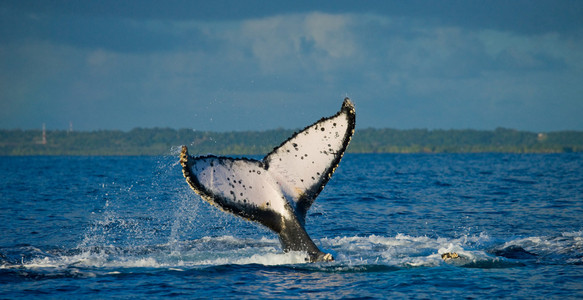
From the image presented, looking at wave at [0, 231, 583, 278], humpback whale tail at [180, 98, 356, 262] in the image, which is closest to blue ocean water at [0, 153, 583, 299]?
wave at [0, 231, 583, 278]

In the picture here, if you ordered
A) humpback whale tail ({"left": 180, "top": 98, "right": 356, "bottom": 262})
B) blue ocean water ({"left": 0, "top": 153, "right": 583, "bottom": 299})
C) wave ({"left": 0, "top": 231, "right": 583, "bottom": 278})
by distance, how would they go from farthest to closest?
wave ({"left": 0, "top": 231, "right": 583, "bottom": 278}), blue ocean water ({"left": 0, "top": 153, "right": 583, "bottom": 299}), humpback whale tail ({"left": 180, "top": 98, "right": 356, "bottom": 262})

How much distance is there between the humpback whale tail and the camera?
8477 millimetres

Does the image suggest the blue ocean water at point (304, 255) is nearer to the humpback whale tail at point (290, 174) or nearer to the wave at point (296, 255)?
the wave at point (296, 255)

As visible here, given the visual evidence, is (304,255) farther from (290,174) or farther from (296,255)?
(290,174)

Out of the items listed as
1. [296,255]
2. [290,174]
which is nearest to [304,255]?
[296,255]

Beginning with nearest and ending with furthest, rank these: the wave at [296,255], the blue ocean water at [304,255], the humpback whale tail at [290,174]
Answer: the humpback whale tail at [290,174], the blue ocean water at [304,255], the wave at [296,255]

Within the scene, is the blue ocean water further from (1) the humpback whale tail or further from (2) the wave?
(1) the humpback whale tail

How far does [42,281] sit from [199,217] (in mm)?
9835

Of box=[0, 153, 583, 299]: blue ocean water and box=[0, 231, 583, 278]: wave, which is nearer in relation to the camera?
box=[0, 153, 583, 299]: blue ocean water

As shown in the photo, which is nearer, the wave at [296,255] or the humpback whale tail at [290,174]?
the humpback whale tail at [290,174]

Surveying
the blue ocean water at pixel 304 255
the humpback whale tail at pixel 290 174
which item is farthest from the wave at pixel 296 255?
the humpback whale tail at pixel 290 174

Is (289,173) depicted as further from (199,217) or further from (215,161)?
(199,217)

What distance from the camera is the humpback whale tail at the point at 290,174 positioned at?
848 centimetres

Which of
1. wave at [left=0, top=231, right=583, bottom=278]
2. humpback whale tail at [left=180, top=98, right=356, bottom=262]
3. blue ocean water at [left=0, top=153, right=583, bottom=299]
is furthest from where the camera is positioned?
wave at [left=0, top=231, right=583, bottom=278]
